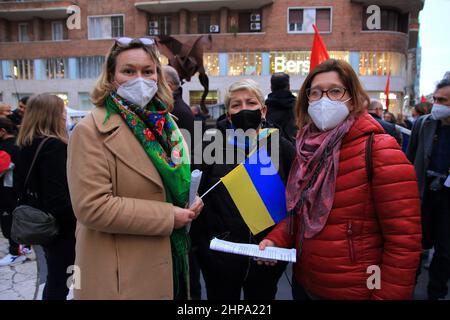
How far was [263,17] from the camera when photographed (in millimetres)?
26453

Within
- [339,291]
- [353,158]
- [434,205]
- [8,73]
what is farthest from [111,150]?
[8,73]

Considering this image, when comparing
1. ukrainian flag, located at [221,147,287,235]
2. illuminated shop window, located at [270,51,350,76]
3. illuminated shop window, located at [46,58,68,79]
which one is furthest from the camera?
illuminated shop window, located at [46,58,68,79]

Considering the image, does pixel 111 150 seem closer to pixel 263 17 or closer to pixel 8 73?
pixel 263 17

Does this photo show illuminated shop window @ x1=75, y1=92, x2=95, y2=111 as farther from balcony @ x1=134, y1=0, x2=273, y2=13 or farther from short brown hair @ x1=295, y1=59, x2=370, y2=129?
short brown hair @ x1=295, y1=59, x2=370, y2=129

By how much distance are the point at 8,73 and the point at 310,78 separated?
35.0 meters

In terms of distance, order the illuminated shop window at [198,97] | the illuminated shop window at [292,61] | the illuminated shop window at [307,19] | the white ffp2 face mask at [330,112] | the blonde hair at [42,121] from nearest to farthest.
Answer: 1. the white ffp2 face mask at [330,112]
2. the blonde hair at [42,121]
3. the illuminated shop window at [307,19]
4. the illuminated shop window at [292,61]
5. the illuminated shop window at [198,97]

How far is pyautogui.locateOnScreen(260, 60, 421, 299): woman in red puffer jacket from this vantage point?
158 cm

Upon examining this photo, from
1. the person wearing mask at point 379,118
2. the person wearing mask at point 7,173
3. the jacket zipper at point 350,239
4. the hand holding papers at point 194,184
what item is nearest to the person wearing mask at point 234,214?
the hand holding papers at point 194,184

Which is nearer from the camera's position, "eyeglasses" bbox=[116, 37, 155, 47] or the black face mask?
"eyeglasses" bbox=[116, 37, 155, 47]

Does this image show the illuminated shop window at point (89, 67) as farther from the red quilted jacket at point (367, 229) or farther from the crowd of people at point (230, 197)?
the red quilted jacket at point (367, 229)

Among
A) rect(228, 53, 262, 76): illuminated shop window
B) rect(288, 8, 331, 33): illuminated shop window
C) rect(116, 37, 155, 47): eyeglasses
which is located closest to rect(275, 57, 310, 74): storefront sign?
rect(228, 53, 262, 76): illuminated shop window

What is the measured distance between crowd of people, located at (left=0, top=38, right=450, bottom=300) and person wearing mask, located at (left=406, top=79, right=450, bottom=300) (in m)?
1.89

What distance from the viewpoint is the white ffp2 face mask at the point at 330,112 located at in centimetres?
183

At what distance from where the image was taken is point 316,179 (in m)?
1.79
